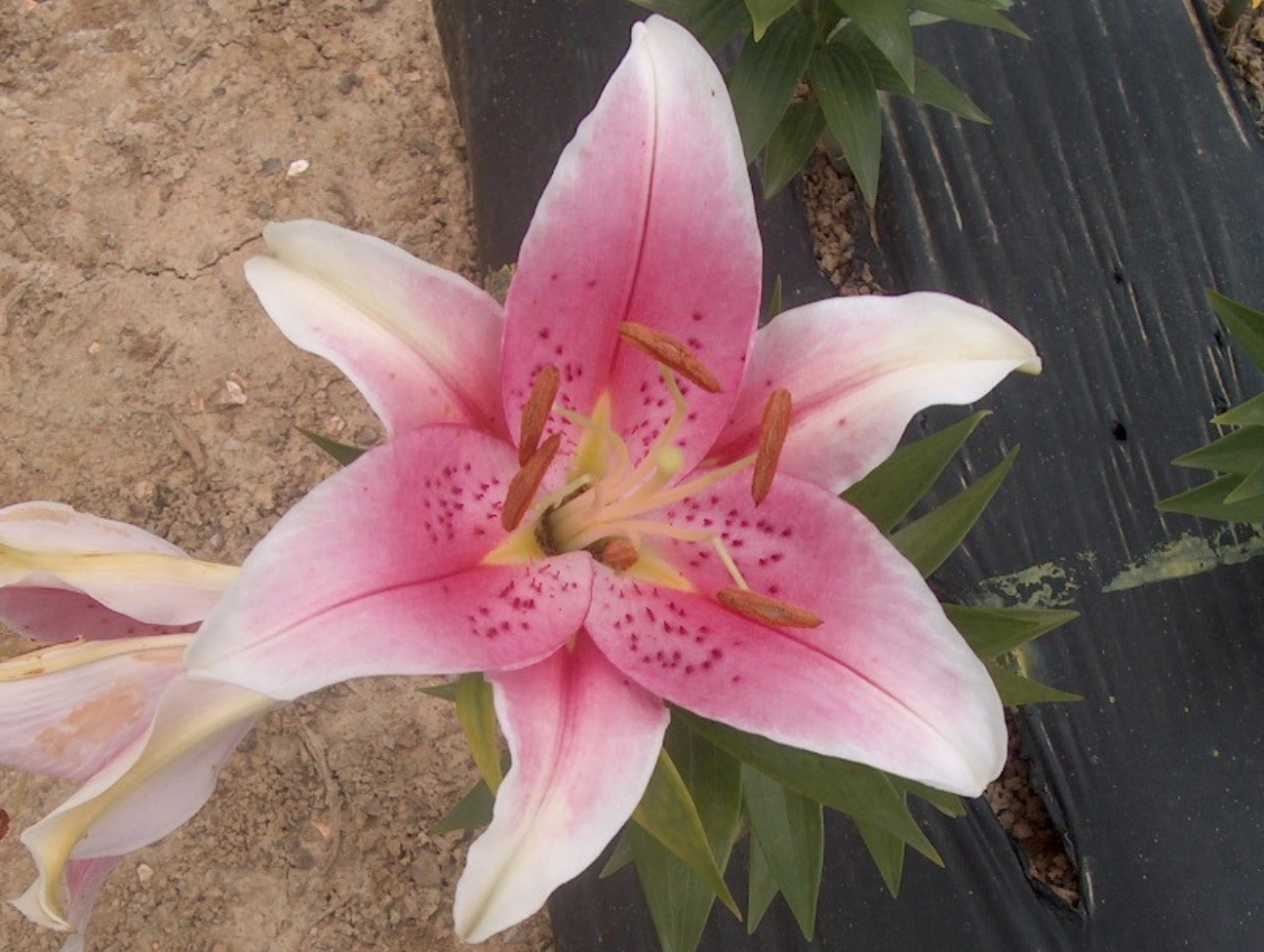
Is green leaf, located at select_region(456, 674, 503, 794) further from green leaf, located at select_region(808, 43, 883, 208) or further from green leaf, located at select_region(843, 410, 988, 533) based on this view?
green leaf, located at select_region(808, 43, 883, 208)

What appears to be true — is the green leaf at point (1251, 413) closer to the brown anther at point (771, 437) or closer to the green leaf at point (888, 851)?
the green leaf at point (888, 851)

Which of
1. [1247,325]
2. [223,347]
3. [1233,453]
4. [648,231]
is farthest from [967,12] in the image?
[223,347]

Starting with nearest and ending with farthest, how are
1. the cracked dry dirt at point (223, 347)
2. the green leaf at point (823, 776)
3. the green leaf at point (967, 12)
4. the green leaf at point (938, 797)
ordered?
the green leaf at point (823, 776), the green leaf at point (938, 797), the green leaf at point (967, 12), the cracked dry dirt at point (223, 347)

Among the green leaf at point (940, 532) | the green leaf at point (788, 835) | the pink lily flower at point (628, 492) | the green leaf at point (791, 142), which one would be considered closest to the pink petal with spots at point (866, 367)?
the pink lily flower at point (628, 492)

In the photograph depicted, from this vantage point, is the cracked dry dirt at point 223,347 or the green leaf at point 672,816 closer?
the green leaf at point 672,816

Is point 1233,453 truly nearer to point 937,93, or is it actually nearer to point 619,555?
point 937,93

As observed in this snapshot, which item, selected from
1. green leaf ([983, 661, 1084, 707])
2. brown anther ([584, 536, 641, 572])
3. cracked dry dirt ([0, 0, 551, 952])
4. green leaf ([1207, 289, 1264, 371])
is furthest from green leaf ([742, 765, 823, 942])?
cracked dry dirt ([0, 0, 551, 952])

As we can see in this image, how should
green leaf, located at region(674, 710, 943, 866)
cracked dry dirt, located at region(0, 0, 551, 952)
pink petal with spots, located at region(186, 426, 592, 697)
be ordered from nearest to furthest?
pink petal with spots, located at region(186, 426, 592, 697) → green leaf, located at region(674, 710, 943, 866) → cracked dry dirt, located at region(0, 0, 551, 952)

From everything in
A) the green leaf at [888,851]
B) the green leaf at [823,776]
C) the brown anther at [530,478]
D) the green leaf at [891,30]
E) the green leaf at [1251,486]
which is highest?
the green leaf at [891,30]
